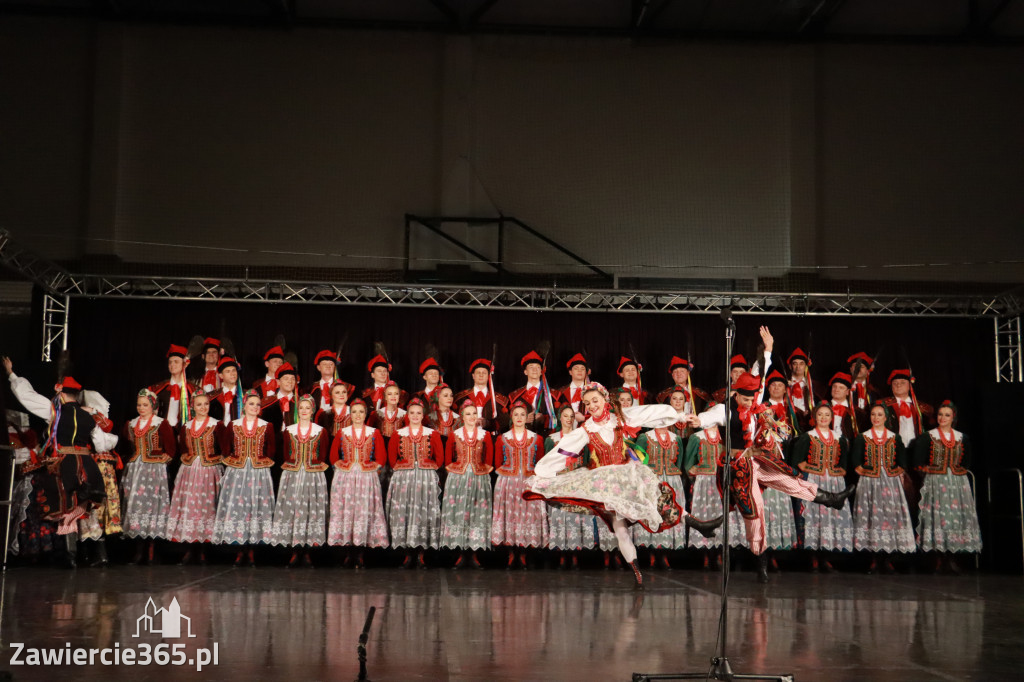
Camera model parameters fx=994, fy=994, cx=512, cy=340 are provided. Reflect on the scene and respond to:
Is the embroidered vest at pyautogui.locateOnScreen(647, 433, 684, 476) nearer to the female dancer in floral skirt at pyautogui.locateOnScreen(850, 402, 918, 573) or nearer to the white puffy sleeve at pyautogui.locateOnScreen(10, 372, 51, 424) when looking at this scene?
the female dancer in floral skirt at pyautogui.locateOnScreen(850, 402, 918, 573)

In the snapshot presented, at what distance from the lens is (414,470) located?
360 inches

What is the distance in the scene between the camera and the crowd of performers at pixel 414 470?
878 cm

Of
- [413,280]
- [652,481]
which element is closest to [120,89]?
[413,280]

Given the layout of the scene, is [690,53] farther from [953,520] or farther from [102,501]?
[102,501]

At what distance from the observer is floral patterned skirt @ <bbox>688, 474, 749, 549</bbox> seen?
9.31 meters

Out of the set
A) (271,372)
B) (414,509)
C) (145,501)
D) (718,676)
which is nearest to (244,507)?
(145,501)

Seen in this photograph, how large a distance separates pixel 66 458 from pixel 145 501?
908mm

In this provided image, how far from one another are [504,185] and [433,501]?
4.16 metres

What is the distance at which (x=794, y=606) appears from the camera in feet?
20.9

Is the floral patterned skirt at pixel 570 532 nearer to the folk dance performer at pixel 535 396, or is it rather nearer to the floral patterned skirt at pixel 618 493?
the folk dance performer at pixel 535 396

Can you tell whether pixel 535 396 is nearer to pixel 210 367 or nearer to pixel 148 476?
pixel 210 367

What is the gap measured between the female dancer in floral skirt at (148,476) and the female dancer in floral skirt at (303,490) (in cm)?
108

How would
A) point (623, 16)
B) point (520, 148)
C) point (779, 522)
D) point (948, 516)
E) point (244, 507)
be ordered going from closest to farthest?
point (244, 507) → point (779, 522) → point (948, 516) → point (520, 148) → point (623, 16)

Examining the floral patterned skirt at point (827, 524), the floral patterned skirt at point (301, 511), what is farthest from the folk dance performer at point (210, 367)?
the floral patterned skirt at point (827, 524)
